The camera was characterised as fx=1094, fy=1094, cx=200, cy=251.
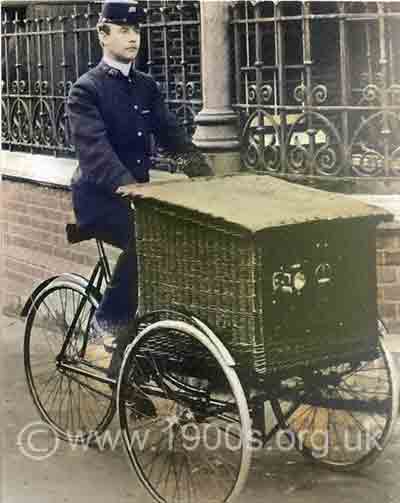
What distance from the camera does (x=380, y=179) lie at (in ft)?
18.2

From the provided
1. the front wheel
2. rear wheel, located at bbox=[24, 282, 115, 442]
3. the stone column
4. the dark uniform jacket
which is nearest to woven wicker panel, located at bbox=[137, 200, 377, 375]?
the front wheel

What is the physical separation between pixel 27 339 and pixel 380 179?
194cm

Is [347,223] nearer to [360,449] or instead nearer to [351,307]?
[351,307]

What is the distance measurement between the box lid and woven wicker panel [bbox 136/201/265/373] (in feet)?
0.14

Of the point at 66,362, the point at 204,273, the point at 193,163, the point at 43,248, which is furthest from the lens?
the point at 43,248

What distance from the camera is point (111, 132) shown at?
4.70 meters

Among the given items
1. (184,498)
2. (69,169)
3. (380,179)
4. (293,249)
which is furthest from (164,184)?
(69,169)

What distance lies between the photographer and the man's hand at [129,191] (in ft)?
13.7

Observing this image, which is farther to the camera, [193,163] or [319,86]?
[319,86]

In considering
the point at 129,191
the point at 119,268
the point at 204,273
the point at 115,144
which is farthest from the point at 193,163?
the point at 204,273

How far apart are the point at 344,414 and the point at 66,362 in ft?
4.17

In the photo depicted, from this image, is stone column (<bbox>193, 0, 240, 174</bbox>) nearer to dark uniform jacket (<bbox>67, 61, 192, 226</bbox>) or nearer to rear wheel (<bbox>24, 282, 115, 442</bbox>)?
dark uniform jacket (<bbox>67, 61, 192, 226</bbox>)

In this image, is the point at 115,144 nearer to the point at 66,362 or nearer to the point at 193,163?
the point at 193,163

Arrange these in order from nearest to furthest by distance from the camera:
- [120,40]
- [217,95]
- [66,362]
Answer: [120,40]
[66,362]
[217,95]
